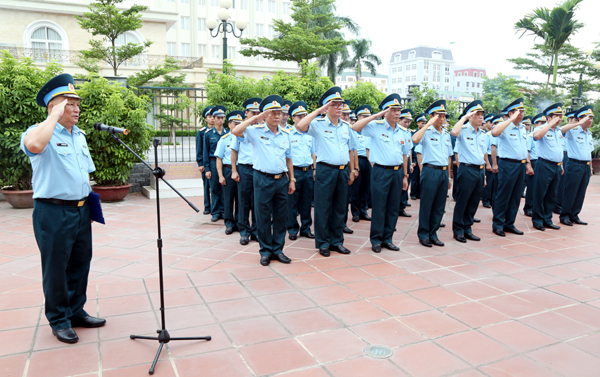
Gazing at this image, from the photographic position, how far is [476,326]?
3.35 metres

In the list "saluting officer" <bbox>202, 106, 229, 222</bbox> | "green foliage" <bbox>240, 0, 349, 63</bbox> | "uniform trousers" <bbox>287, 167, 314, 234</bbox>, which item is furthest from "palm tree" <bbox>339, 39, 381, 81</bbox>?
"uniform trousers" <bbox>287, 167, 314, 234</bbox>

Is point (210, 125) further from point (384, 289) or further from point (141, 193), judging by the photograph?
point (384, 289)

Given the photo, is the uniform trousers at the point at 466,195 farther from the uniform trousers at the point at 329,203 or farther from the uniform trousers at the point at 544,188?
the uniform trousers at the point at 329,203

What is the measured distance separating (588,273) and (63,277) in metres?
5.24

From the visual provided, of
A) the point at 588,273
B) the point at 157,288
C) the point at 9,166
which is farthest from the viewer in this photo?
the point at 9,166

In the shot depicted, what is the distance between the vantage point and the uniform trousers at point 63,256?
2.95 m

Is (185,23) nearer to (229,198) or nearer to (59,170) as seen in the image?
(229,198)

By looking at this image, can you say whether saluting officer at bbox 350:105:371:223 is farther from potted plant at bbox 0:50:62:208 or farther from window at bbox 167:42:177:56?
window at bbox 167:42:177:56

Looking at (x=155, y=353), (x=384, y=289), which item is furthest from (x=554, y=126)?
(x=155, y=353)

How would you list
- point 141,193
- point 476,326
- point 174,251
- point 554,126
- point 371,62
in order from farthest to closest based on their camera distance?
1. point 371,62
2. point 141,193
3. point 554,126
4. point 174,251
5. point 476,326

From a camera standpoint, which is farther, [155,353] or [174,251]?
[174,251]

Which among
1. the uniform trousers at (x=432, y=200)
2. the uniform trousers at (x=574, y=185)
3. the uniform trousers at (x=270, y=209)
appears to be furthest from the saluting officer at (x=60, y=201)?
the uniform trousers at (x=574, y=185)

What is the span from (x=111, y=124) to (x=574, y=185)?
335 inches

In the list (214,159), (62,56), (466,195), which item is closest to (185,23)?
(62,56)
